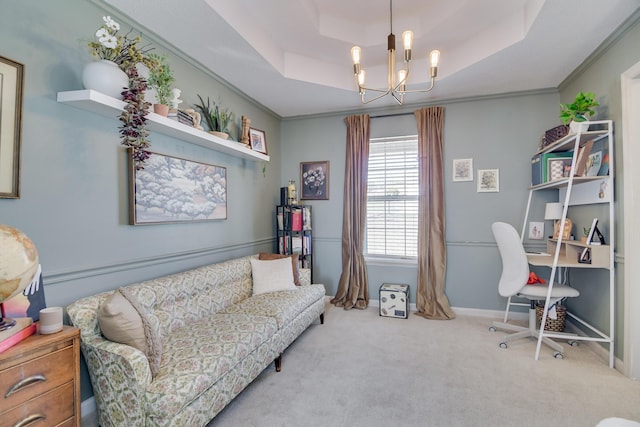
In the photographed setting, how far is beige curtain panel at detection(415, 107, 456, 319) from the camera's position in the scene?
3.84 m

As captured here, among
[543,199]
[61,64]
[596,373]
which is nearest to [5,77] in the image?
[61,64]

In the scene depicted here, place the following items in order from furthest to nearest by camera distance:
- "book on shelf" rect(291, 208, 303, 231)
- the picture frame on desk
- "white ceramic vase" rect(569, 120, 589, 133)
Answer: "book on shelf" rect(291, 208, 303, 231) < the picture frame on desk < "white ceramic vase" rect(569, 120, 589, 133)

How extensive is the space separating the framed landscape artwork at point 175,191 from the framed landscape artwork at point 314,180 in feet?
4.74

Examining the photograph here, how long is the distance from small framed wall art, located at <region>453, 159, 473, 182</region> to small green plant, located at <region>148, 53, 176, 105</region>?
3.24m

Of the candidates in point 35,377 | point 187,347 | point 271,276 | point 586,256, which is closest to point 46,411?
point 35,377

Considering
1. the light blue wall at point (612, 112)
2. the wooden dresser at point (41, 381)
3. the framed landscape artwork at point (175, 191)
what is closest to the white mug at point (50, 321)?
the wooden dresser at point (41, 381)

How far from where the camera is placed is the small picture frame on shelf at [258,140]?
372 centimetres

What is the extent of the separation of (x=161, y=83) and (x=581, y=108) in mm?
3431

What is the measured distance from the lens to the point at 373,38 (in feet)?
10.1

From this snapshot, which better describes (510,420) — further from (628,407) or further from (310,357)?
(310,357)

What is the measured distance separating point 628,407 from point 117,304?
Result: 10.6 ft

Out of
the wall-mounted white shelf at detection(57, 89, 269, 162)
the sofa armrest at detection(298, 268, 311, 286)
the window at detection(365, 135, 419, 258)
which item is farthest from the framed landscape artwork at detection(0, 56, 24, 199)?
the window at detection(365, 135, 419, 258)

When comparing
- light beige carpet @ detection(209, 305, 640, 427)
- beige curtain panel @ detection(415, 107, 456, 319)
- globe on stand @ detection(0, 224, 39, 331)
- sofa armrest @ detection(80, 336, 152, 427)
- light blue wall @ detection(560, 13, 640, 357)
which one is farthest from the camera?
beige curtain panel @ detection(415, 107, 456, 319)

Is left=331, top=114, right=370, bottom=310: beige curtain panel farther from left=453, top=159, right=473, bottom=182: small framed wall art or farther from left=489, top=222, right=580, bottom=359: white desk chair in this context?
left=489, top=222, right=580, bottom=359: white desk chair
